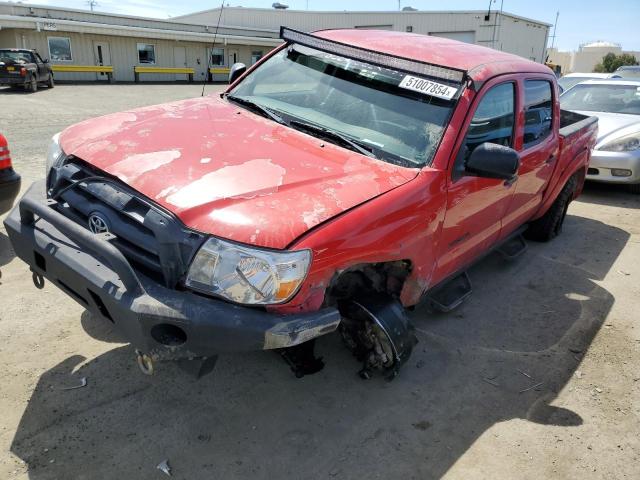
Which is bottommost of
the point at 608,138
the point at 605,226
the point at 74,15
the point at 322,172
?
the point at 605,226

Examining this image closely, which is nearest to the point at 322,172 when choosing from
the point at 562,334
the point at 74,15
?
the point at 562,334

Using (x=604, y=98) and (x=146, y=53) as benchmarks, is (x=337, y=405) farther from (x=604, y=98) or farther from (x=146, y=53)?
(x=146, y=53)

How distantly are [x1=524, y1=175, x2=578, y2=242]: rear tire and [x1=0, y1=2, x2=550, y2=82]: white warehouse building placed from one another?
45.2ft

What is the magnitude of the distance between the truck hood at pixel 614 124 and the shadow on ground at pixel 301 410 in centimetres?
488

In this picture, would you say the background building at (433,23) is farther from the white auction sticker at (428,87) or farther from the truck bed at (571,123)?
the white auction sticker at (428,87)

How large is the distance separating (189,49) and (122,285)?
34.8m

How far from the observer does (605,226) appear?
21.5 ft

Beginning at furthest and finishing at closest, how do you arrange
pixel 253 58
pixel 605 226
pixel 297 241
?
pixel 253 58 < pixel 605 226 < pixel 297 241

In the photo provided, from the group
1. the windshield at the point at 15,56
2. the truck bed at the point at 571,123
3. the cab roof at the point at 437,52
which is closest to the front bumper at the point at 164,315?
the cab roof at the point at 437,52

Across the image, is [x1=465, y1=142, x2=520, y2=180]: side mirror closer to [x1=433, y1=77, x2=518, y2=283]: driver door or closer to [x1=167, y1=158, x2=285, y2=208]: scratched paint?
[x1=433, y1=77, x2=518, y2=283]: driver door

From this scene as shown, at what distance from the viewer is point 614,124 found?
789cm

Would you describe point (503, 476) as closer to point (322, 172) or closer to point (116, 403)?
point (322, 172)

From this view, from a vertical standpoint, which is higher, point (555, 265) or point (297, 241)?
point (297, 241)

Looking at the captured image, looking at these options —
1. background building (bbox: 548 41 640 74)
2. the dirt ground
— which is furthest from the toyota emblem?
background building (bbox: 548 41 640 74)
